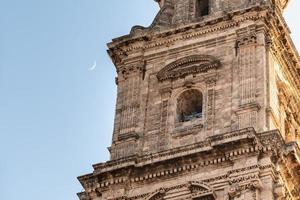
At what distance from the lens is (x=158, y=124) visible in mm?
46281

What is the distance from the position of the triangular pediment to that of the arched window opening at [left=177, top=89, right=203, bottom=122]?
0.82 meters

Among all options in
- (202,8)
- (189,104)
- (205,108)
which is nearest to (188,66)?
(189,104)

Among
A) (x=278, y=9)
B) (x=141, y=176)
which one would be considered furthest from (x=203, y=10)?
(x=141, y=176)

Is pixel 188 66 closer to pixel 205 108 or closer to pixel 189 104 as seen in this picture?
pixel 189 104

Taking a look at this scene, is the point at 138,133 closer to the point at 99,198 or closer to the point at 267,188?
the point at 99,198

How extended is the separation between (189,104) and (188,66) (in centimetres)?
Answer: 155

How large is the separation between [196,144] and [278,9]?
951 cm

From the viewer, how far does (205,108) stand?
4591 centimetres

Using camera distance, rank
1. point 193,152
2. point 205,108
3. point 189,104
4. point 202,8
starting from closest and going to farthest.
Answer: point 193,152, point 205,108, point 189,104, point 202,8

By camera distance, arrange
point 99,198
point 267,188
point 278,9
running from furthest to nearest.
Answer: point 278,9, point 99,198, point 267,188

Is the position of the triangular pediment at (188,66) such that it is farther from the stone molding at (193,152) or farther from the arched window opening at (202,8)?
the stone molding at (193,152)

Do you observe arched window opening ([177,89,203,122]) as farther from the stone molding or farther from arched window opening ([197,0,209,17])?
arched window opening ([197,0,209,17])

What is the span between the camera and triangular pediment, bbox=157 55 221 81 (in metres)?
47.2

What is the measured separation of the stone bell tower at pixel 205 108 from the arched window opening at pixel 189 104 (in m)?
0.04
